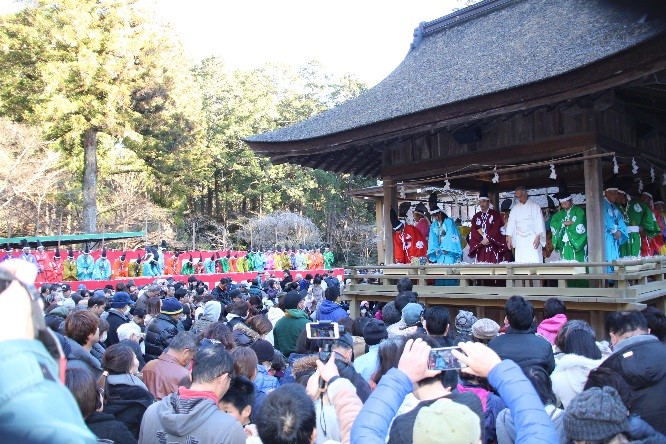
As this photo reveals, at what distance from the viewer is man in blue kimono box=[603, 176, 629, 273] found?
824 centimetres

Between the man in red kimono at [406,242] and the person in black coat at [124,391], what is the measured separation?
23.3 feet

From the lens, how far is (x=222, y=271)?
32.0 m

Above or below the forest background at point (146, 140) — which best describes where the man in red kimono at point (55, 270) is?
below

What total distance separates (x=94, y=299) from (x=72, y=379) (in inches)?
173

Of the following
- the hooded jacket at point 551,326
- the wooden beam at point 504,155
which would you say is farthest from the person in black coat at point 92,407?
the wooden beam at point 504,155

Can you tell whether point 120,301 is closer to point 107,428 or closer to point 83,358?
point 83,358

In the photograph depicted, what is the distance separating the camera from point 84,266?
78.0 ft

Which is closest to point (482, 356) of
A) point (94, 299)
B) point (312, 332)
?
point (312, 332)

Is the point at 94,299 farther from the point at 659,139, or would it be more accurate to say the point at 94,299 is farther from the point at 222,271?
the point at 222,271

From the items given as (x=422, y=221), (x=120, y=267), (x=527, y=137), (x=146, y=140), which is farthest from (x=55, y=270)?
(x=527, y=137)

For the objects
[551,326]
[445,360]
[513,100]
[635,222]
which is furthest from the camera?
[635,222]

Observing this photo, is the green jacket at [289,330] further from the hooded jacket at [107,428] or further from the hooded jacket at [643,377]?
the hooded jacket at [643,377]

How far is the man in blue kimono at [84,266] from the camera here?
77.5 feet

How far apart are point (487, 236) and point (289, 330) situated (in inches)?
185
